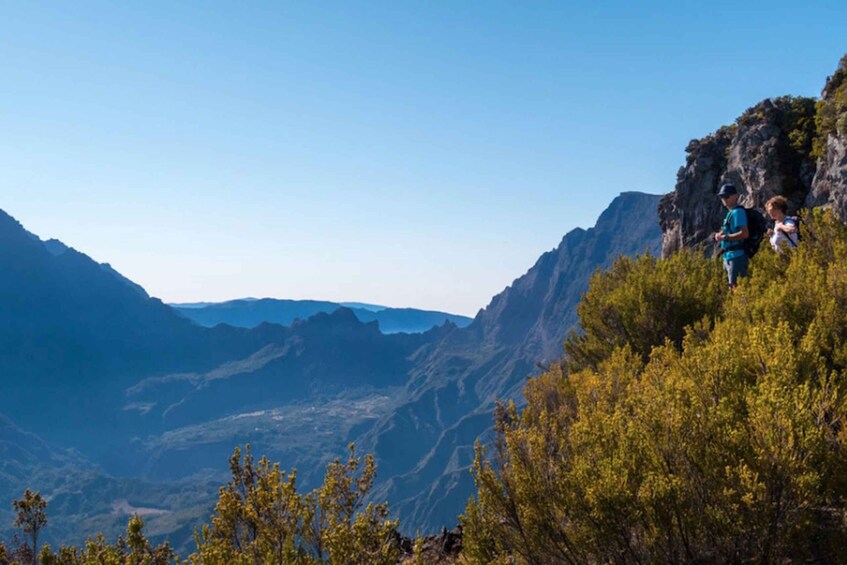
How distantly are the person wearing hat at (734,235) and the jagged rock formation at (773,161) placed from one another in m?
11.5

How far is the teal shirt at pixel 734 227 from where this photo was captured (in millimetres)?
13672

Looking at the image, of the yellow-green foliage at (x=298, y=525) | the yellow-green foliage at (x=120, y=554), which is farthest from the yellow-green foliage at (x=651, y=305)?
the yellow-green foliage at (x=120, y=554)

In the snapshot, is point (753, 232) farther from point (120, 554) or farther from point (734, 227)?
point (120, 554)

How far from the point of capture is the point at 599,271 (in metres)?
21.2

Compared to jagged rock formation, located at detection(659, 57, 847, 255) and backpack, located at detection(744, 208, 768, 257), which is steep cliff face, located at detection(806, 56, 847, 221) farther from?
backpack, located at detection(744, 208, 768, 257)

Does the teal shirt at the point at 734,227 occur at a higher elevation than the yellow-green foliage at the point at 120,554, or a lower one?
higher

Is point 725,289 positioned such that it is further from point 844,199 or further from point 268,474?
point 268,474

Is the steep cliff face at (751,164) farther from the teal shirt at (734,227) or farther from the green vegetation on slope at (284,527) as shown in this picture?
the green vegetation on slope at (284,527)

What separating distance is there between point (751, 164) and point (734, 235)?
76.4ft

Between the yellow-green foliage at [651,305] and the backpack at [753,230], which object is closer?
the backpack at [753,230]

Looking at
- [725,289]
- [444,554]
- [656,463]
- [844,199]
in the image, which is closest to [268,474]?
[656,463]

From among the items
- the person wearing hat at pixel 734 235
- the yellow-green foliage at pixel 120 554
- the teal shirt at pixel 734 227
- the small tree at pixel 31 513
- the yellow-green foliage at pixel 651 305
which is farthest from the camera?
the yellow-green foliage at pixel 651 305

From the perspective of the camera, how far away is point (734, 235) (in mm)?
13445

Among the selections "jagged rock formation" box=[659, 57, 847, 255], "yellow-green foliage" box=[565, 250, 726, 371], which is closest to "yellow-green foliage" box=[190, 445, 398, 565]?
"yellow-green foliage" box=[565, 250, 726, 371]
